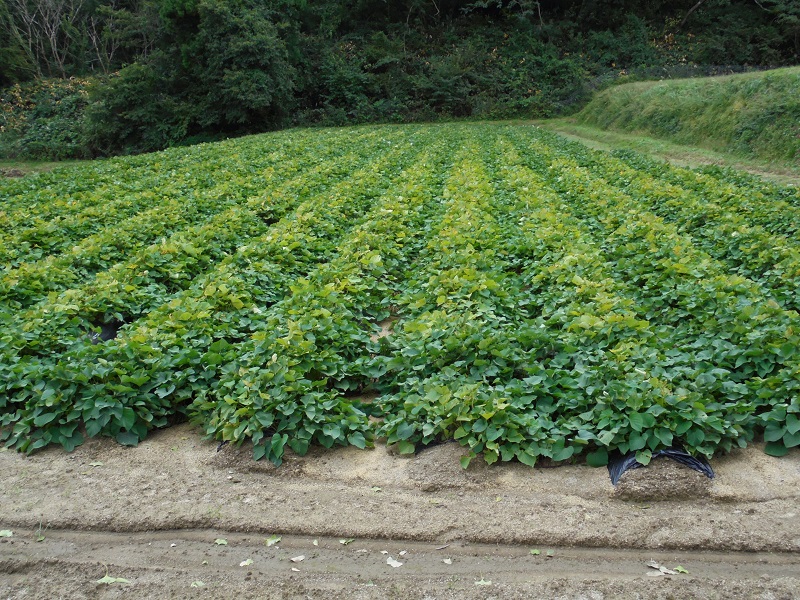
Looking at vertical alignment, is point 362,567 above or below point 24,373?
below

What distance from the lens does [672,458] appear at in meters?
4.48

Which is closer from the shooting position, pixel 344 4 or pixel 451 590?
pixel 451 590

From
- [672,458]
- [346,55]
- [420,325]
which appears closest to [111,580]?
[420,325]

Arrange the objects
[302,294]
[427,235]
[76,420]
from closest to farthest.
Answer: [76,420] → [302,294] → [427,235]


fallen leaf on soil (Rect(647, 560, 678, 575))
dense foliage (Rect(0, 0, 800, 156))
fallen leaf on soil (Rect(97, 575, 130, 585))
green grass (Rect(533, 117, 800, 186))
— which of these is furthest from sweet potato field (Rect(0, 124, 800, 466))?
dense foliage (Rect(0, 0, 800, 156))

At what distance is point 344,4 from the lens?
48156 millimetres

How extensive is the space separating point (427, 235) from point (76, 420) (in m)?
6.05

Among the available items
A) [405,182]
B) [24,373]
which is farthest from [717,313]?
[405,182]

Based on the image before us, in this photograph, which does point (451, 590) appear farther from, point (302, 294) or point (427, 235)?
point (427, 235)

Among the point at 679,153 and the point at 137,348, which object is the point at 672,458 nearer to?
the point at 137,348

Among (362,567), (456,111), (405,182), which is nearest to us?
(362,567)

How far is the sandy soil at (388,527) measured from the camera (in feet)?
12.1

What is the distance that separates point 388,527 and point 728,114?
761 inches

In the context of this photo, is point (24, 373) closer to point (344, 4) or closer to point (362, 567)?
point (362, 567)
